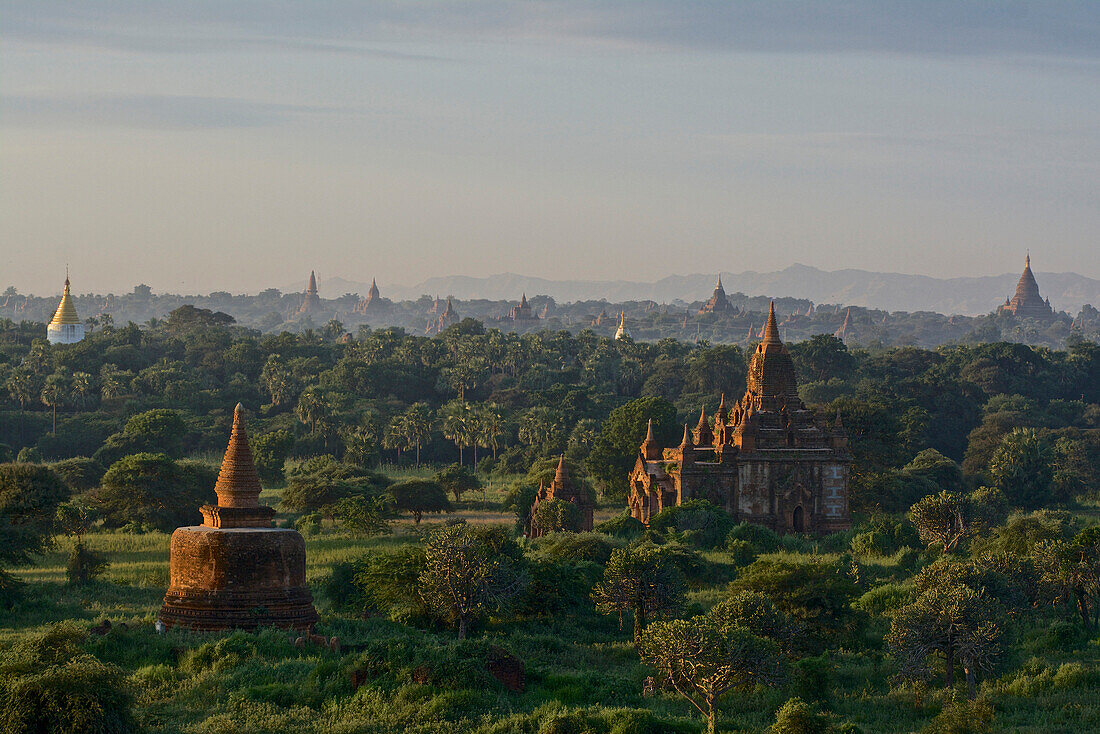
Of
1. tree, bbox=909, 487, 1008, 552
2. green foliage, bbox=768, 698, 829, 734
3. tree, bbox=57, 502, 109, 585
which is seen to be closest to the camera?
green foliage, bbox=768, 698, 829, 734

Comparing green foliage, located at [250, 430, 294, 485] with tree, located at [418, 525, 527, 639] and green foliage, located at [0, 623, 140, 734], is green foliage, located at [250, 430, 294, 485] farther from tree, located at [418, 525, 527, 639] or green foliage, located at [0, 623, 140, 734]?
green foliage, located at [0, 623, 140, 734]

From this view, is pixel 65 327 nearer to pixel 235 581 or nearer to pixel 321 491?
pixel 321 491

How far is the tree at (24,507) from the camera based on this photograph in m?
49.2

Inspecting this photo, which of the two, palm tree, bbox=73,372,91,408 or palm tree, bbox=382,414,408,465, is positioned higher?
palm tree, bbox=73,372,91,408

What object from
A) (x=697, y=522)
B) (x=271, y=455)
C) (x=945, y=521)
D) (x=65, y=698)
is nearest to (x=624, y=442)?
(x=697, y=522)


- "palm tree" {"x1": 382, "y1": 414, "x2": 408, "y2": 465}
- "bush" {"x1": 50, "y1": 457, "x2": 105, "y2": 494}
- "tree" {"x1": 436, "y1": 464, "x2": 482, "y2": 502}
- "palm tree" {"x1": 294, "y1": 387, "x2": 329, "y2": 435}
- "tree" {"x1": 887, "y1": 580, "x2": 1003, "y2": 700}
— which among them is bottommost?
"tree" {"x1": 887, "y1": 580, "x2": 1003, "y2": 700}

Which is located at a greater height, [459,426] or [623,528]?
[459,426]

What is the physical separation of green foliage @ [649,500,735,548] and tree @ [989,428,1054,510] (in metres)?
21.7

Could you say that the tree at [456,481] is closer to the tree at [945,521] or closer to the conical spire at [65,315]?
the tree at [945,521]

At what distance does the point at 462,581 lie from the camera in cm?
4372

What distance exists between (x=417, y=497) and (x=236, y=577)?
31.4m

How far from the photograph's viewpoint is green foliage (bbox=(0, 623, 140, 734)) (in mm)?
30016

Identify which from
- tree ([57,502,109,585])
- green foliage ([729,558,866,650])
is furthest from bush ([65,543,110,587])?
green foliage ([729,558,866,650])

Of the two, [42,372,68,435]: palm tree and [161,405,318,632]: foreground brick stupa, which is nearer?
[161,405,318,632]: foreground brick stupa
